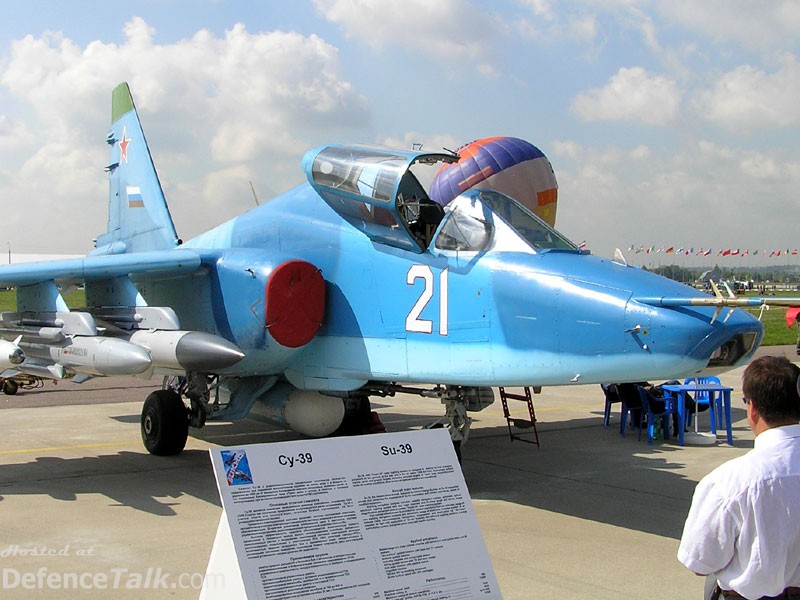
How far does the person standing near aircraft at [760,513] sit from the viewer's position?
8.62 ft

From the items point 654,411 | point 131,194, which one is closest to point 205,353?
point 131,194

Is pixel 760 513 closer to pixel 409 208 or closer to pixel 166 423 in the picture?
pixel 409 208

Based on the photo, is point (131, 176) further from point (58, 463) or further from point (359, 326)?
point (359, 326)

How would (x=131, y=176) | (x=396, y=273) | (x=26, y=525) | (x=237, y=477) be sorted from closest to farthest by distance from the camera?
(x=237, y=477), (x=26, y=525), (x=396, y=273), (x=131, y=176)

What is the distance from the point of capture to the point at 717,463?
9.55m

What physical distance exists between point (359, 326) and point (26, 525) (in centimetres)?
326

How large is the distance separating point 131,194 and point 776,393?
10980mm

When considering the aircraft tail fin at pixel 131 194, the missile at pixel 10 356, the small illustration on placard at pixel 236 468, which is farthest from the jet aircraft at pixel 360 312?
the small illustration on placard at pixel 236 468

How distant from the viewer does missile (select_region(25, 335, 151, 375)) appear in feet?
24.6

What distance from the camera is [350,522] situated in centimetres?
324

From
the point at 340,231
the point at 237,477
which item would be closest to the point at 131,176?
the point at 340,231

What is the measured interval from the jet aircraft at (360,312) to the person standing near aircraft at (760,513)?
119 inches

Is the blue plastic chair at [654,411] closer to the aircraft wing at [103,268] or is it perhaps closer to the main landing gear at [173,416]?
the main landing gear at [173,416]

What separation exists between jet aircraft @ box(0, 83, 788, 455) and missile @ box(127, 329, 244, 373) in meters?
0.02
